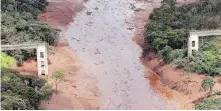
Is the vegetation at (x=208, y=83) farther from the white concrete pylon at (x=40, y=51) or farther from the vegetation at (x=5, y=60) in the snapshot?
the vegetation at (x=5, y=60)

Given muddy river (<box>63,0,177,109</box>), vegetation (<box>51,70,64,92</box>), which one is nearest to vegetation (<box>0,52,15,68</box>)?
vegetation (<box>51,70,64,92</box>)

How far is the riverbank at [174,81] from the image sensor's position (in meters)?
46.3

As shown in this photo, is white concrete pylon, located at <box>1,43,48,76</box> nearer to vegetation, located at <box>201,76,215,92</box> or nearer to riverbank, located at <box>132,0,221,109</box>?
riverbank, located at <box>132,0,221,109</box>

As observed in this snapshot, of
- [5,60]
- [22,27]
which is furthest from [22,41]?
[5,60]

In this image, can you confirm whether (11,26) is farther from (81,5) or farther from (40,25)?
(81,5)

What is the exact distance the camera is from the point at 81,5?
7831 cm

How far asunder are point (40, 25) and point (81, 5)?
65.1 ft

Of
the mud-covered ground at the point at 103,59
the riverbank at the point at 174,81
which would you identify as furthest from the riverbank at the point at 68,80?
the riverbank at the point at 174,81

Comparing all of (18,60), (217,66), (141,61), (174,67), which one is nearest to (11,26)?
(18,60)

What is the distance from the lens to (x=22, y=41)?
54000mm

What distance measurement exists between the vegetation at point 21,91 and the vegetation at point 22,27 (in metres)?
7.28

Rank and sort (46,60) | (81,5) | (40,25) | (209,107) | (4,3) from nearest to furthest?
(209,107), (46,60), (40,25), (4,3), (81,5)

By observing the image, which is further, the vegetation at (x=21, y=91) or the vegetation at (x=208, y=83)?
the vegetation at (x=208, y=83)

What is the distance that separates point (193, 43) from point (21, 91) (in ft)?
61.9
